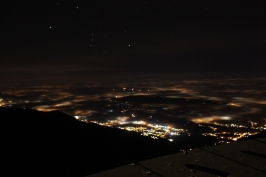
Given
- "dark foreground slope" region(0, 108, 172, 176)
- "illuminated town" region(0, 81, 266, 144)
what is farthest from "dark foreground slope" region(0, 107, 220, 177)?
"illuminated town" region(0, 81, 266, 144)

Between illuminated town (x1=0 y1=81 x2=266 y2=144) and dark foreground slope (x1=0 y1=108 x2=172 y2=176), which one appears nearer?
dark foreground slope (x1=0 y1=108 x2=172 y2=176)

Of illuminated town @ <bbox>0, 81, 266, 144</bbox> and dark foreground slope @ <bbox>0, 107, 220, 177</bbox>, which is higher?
dark foreground slope @ <bbox>0, 107, 220, 177</bbox>

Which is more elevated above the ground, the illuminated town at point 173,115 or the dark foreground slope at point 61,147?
the dark foreground slope at point 61,147

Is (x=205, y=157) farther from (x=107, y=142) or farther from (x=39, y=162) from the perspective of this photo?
(x=107, y=142)

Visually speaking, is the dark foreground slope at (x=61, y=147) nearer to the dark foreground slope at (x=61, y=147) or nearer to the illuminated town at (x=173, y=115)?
the dark foreground slope at (x=61, y=147)

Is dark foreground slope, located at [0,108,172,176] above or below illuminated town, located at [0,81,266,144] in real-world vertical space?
above

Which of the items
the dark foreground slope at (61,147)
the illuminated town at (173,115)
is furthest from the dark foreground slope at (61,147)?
the illuminated town at (173,115)

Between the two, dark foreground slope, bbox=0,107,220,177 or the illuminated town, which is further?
the illuminated town

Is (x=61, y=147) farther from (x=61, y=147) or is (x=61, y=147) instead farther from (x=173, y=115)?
(x=173, y=115)

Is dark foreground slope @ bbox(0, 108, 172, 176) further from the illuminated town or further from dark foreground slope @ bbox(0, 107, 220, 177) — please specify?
the illuminated town
